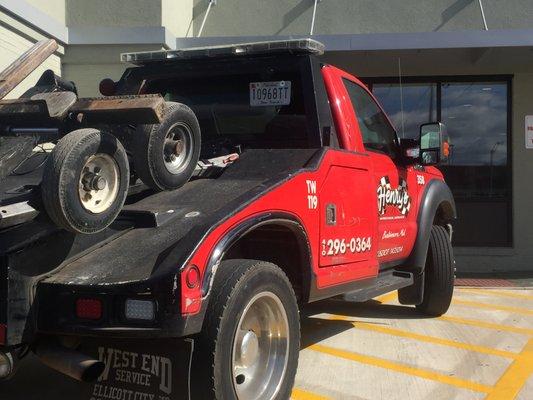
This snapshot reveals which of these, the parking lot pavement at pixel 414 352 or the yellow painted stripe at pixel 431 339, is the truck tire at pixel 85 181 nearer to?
the parking lot pavement at pixel 414 352

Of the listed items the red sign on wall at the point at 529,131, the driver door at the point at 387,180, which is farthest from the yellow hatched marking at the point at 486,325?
the red sign on wall at the point at 529,131

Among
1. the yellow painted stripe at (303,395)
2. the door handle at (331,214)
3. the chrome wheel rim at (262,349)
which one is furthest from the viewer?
the yellow painted stripe at (303,395)

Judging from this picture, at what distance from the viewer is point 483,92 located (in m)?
10.6

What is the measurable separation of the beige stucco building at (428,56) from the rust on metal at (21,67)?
15.2 feet

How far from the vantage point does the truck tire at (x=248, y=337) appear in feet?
9.20

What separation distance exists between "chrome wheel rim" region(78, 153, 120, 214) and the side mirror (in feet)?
11.0

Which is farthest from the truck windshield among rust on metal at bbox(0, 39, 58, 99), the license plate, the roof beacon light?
rust on metal at bbox(0, 39, 58, 99)

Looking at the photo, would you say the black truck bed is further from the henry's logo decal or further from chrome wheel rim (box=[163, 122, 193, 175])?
the henry's logo decal

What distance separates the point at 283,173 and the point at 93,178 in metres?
1.20

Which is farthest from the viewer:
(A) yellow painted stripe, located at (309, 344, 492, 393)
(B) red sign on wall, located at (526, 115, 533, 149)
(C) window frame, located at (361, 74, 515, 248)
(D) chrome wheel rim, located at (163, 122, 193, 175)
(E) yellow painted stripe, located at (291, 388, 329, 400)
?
(C) window frame, located at (361, 74, 515, 248)

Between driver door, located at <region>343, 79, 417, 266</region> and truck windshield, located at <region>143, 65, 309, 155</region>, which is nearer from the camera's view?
truck windshield, located at <region>143, 65, 309, 155</region>

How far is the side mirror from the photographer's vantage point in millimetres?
5395

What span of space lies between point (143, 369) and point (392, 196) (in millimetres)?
2887

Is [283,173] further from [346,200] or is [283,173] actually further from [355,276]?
[355,276]
